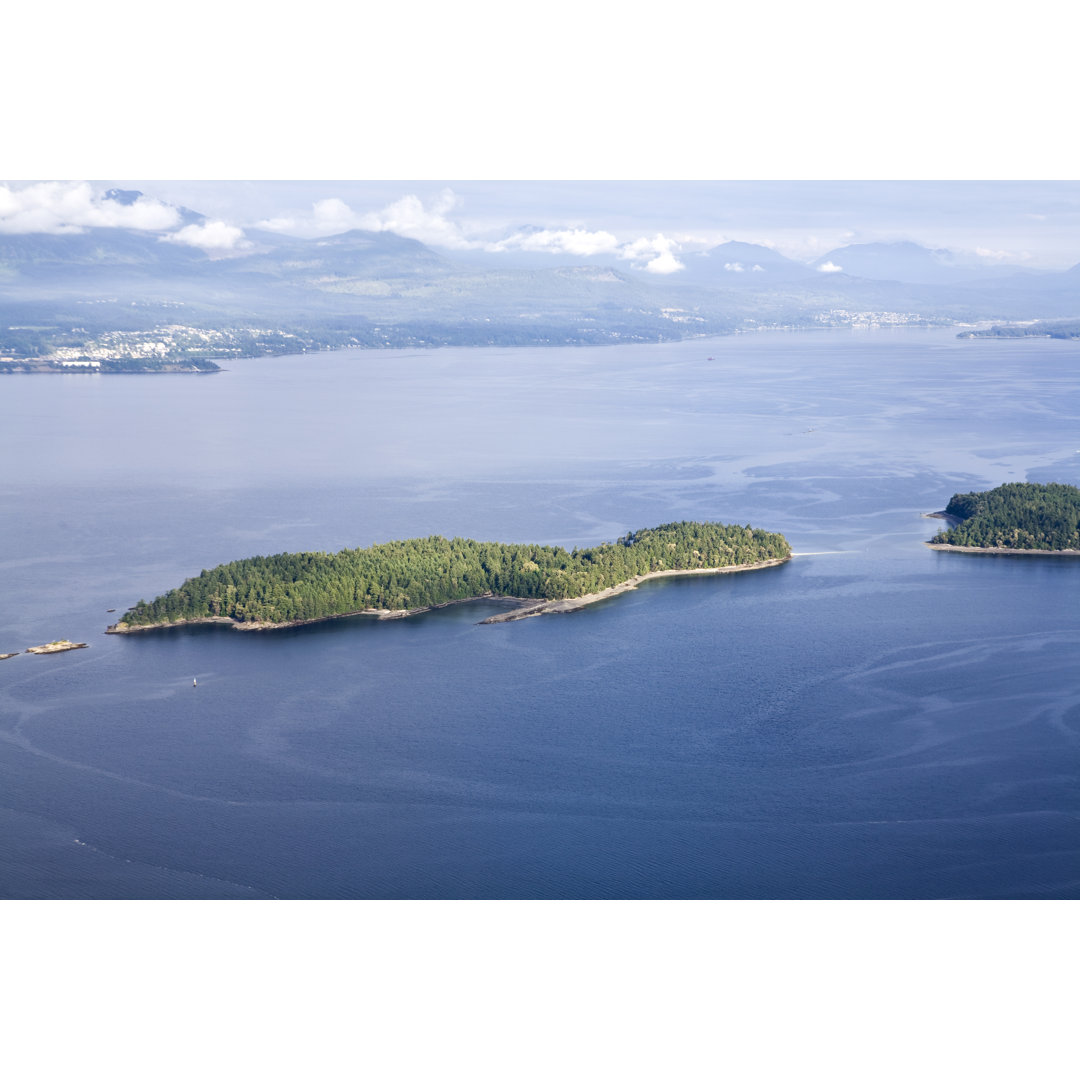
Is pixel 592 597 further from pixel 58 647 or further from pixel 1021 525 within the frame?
pixel 1021 525

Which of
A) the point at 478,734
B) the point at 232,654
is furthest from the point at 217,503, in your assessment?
the point at 478,734

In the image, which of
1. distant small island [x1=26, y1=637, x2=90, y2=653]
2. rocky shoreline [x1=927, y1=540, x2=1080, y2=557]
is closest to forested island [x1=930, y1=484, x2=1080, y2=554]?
rocky shoreline [x1=927, y1=540, x2=1080, y2=557]

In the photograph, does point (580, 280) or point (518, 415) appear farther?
point (580, 280)

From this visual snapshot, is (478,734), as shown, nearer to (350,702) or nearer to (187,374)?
(350,702)

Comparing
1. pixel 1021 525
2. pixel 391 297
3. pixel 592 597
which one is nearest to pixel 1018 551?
pixel 1021 525

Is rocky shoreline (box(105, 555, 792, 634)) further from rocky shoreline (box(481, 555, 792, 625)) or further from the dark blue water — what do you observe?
the dark blue water
